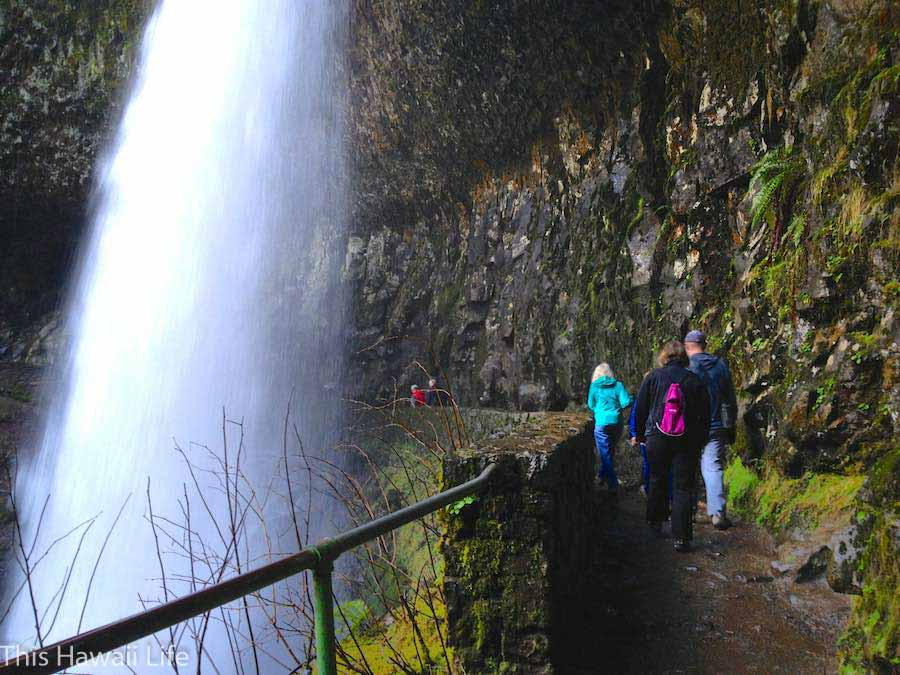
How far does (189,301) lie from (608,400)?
62.1 ft

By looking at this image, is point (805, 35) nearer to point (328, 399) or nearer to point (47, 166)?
point (328, 399)

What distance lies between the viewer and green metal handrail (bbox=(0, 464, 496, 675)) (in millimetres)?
985

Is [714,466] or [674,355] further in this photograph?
[714,466]

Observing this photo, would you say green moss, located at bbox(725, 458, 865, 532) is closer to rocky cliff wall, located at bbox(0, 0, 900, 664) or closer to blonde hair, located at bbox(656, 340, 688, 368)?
rocky cliff wall, located at bbox(0, 0, 900, 664)

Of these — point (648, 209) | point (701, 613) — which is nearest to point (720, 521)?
point (701, 613)

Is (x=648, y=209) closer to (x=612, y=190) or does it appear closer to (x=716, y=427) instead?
(x=612, y=190)

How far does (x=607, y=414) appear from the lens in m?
6.26

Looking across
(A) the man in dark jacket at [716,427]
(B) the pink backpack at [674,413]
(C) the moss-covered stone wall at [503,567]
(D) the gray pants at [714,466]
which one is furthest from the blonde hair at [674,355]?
(C) the moss-covered stone wall at [503,567]

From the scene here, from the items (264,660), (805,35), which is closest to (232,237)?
(264,660)

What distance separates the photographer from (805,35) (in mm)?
5871

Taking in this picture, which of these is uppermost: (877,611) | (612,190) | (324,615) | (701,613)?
(612,190)

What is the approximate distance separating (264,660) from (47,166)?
1991 centimetres

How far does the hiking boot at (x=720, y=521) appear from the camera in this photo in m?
5.04

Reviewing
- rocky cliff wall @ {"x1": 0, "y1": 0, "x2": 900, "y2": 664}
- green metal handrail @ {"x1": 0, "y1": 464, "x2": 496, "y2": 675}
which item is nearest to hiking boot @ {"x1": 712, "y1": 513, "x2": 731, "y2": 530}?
rocky cliff wall @ {"x1": 0, "y1": 0, "x2": 900, "y2": 664}
